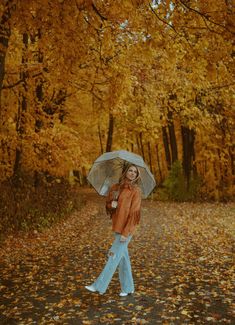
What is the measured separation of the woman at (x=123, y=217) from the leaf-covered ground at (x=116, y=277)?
25 centimetres

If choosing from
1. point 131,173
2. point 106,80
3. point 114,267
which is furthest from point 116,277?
point 106,80

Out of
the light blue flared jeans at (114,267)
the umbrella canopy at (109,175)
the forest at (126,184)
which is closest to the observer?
the forest at (126,184)

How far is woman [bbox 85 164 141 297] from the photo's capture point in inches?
281

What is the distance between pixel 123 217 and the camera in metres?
7.14

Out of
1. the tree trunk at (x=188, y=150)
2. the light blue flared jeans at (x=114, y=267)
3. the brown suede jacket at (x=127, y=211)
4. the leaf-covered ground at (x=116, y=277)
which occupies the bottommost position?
the leaf-covered ground at (x=116, y=277)

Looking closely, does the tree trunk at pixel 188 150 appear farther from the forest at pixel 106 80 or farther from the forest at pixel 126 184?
the forest at pixel 126 184

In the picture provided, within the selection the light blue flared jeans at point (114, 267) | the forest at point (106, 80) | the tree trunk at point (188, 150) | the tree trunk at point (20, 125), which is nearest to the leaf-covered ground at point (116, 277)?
the light blue flared jeans at point (114, 267)

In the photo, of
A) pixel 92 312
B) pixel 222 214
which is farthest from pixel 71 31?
pixel 222 214

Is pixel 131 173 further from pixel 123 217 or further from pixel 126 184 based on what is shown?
pixel 123 217

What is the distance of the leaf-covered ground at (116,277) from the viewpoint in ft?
21.1

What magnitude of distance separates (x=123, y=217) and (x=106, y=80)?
8859 millimetres

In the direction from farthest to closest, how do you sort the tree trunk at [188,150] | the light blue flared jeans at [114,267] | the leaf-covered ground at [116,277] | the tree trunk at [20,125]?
the tree trunk at [188,150]
the tree trunk at [20,125]
the light blue flared jeans at [114,267]
the leaf-covered ground at [116,277]

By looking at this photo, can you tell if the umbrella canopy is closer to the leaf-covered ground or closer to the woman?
the woman

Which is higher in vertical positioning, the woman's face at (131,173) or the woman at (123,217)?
the woman's face at (131,173)
